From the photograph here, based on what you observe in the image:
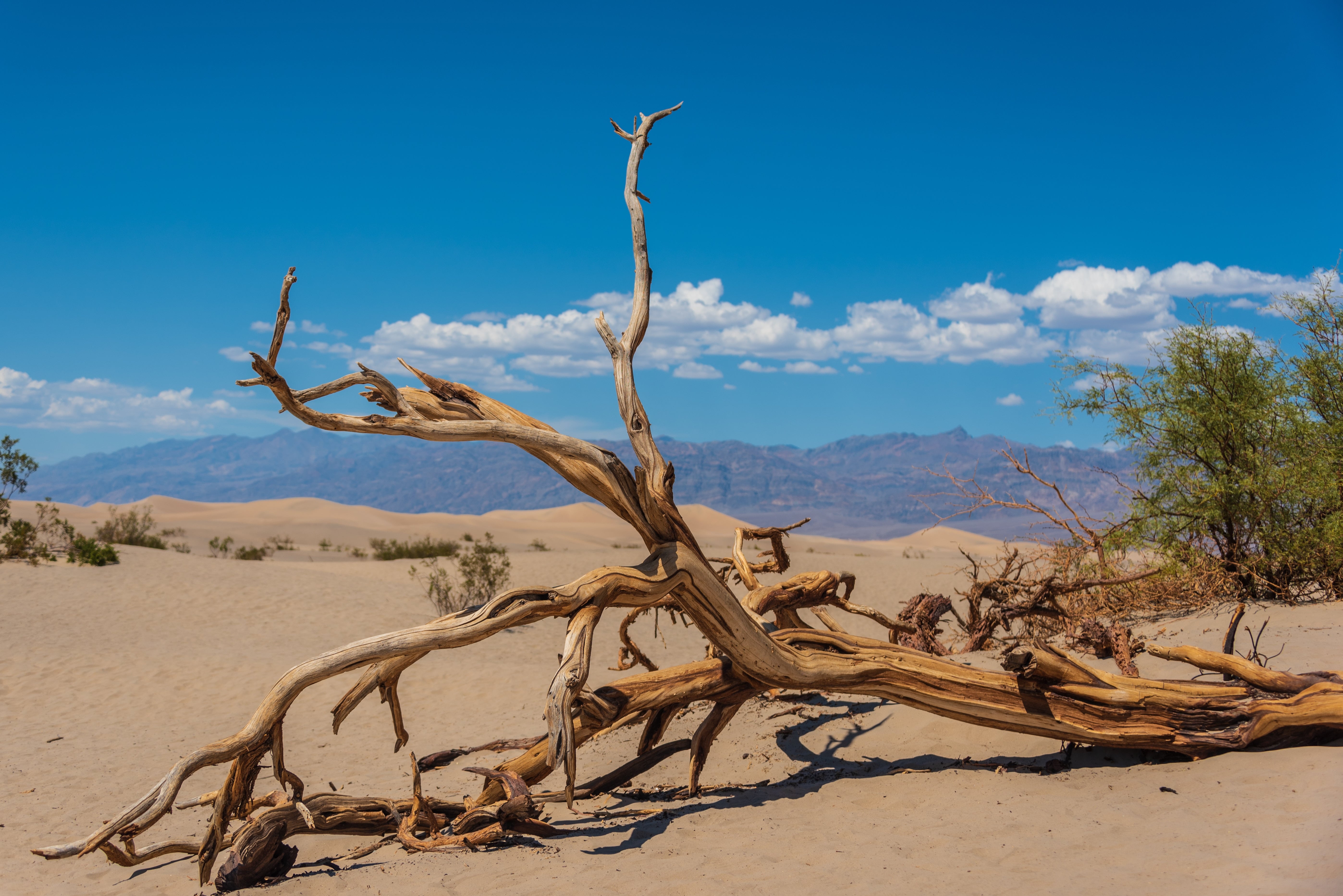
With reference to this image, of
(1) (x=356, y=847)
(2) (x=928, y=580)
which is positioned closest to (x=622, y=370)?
(1) (x=356, y=847)

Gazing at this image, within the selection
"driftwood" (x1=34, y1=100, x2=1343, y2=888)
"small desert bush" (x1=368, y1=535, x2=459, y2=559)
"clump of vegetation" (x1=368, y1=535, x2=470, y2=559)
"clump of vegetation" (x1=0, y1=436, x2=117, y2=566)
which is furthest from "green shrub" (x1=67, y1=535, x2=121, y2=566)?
"driftwood" (x1=34, y1=100, x2=1343, y2=888)

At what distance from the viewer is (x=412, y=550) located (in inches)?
1171

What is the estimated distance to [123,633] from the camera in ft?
45.9

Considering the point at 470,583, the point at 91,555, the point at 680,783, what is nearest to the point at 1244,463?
the point at 680,783

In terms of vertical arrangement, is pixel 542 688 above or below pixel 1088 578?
below

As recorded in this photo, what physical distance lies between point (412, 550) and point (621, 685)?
25.9m

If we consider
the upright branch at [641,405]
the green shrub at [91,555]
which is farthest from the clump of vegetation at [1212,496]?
the green shrub at [91,555]

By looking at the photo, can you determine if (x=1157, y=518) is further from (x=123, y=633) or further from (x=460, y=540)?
(x=460, y=540)

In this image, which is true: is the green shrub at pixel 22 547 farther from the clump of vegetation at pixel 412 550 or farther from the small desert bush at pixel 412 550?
the clump of vegetation at pixel 412 550

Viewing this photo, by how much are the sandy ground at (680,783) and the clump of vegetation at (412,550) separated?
42.0 ft

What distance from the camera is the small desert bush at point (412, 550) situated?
2853cm

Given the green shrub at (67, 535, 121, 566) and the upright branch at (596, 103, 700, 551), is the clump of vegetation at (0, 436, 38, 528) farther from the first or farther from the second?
the upright branch at (596, 103, 700, 551)

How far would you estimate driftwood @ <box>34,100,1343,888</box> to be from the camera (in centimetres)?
422

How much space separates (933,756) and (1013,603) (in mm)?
2283
